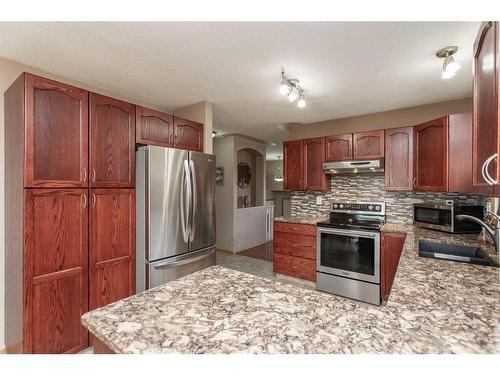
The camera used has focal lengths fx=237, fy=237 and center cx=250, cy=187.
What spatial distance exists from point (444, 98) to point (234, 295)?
3.24m

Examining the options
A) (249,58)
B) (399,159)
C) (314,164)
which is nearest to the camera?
(249,58)

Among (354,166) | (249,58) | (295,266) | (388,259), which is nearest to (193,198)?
(249,58)

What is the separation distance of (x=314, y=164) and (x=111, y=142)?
2.62m

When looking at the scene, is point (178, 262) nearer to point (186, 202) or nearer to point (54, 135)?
point (186, 202)

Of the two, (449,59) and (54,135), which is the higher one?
(449,59)

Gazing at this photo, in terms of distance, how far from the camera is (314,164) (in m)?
3.53

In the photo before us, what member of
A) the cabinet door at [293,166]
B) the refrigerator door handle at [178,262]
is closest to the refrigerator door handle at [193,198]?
the refrigerator door handle at [178,262]

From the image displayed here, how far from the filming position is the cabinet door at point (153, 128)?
86.3 inches

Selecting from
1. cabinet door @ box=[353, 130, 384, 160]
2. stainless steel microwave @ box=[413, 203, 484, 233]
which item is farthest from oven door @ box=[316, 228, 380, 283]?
cabinet door @ box=[353, 130, 384, 160]

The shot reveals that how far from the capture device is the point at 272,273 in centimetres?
366

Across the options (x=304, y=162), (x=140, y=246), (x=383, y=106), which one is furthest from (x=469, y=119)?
(x=140, y=246)

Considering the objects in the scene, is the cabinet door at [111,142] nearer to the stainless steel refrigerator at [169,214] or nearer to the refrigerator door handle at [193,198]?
the stainless steel refrigerator at [169,214]

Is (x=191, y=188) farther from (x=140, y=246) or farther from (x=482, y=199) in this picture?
(x=482, y=199)
